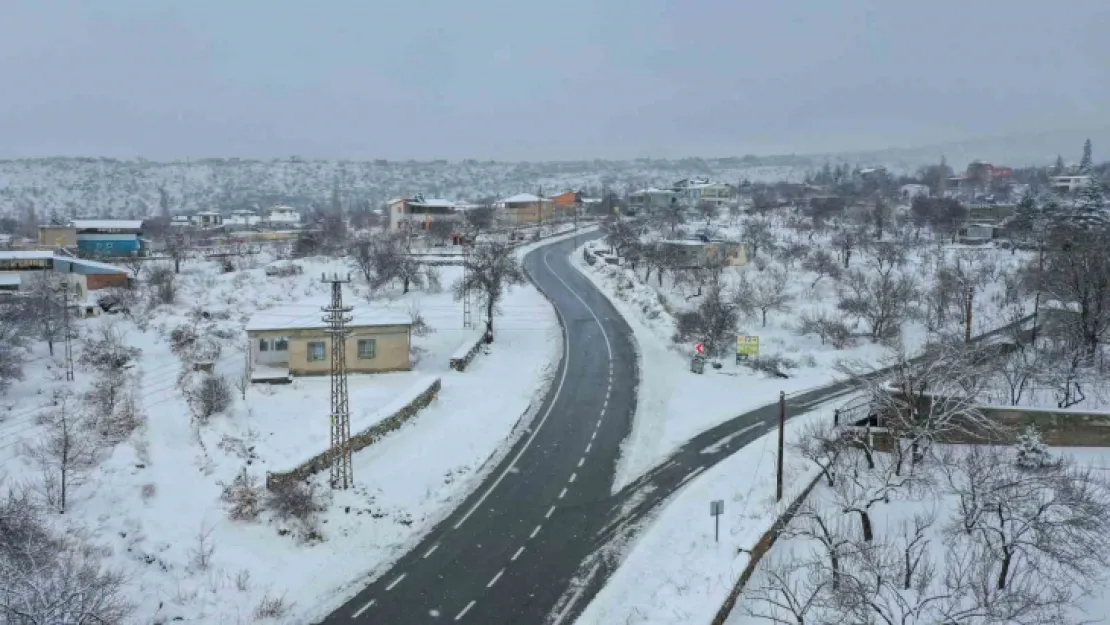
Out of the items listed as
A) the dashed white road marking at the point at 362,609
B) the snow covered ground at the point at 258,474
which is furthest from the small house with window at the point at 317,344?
the dashed white road marking at the point at 362,609

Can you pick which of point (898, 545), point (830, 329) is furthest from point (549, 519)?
point (830, 329)

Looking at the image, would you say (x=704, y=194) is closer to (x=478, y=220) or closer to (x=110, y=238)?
(x=478, y=220)

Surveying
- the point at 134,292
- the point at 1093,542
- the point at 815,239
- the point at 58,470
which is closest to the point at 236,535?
the point at 58,470

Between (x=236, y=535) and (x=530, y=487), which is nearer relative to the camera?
(x=236, y=535)

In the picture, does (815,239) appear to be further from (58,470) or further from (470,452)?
(58,470)

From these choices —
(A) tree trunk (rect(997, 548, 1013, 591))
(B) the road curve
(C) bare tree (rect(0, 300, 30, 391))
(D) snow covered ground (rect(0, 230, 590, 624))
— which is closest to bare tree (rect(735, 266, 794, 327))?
(D) snow covered ground (rect(0, 230, 590, 624))

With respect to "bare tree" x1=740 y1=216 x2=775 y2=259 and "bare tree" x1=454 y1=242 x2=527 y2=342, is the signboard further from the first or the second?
"bare tree" x1=740 y1=216 x2=775 y2=259
